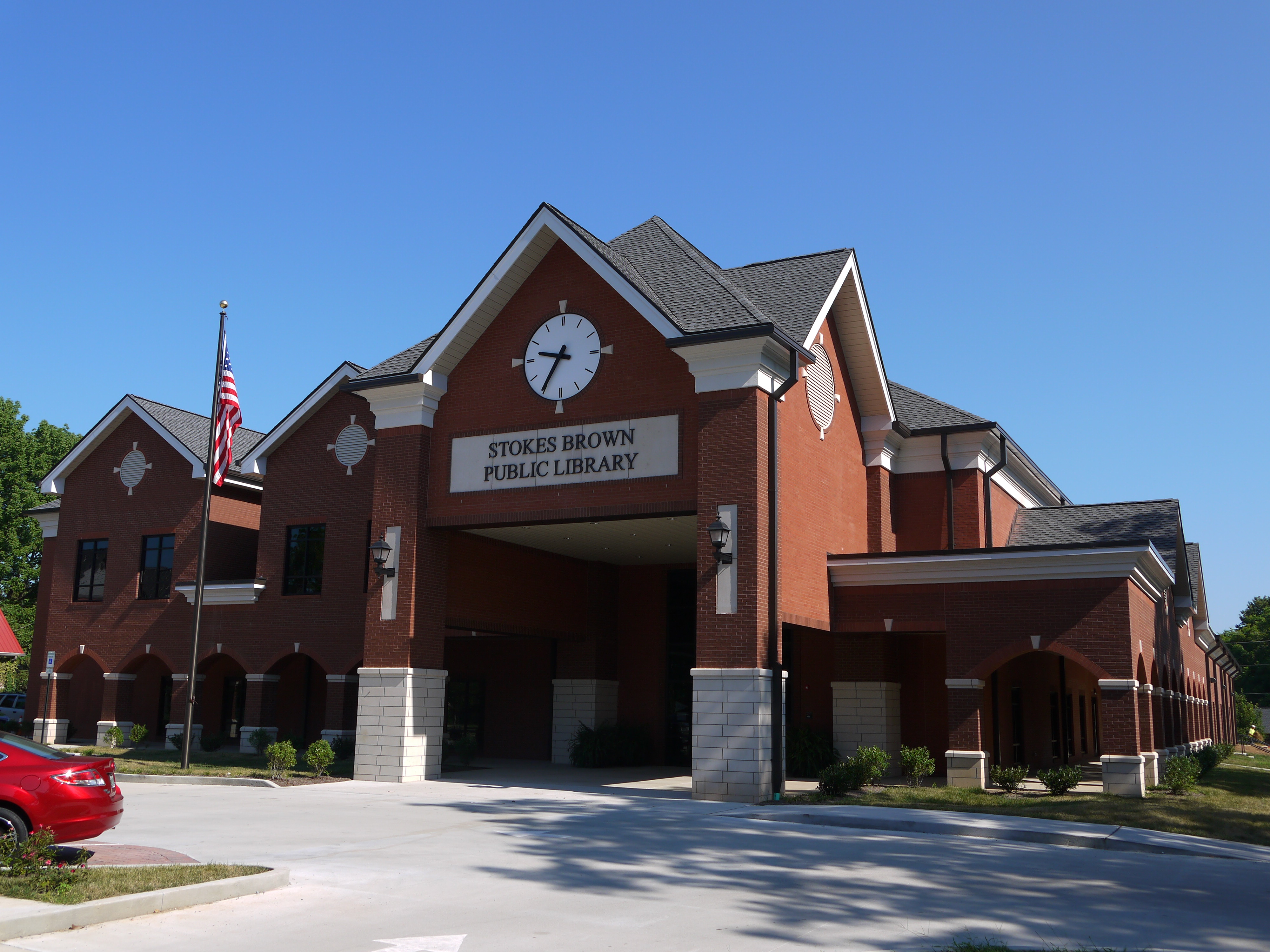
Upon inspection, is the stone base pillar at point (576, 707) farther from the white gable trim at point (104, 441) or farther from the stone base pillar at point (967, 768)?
the white gable trim at point (104, 441)

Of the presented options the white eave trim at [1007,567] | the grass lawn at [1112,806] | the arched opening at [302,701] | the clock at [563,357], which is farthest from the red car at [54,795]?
the arched opening at [302,701]

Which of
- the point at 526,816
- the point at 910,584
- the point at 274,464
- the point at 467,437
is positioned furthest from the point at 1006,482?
the point at 274,464

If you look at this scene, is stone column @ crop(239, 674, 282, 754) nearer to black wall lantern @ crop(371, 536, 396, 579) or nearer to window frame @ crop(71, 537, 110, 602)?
window frame @ crop(71, 537, 110, 602)

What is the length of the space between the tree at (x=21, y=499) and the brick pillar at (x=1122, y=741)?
50290mm

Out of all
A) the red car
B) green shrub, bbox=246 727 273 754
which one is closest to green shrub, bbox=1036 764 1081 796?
the red car

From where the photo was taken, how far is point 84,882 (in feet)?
31.3

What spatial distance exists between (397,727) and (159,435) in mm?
16132

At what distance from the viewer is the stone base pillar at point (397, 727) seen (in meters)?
22.5

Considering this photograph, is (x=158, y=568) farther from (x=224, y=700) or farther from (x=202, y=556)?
(x=202, y=556)

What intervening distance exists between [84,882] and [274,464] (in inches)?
906

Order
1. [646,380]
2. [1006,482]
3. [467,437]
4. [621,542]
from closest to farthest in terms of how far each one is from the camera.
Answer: [646,380] < [467,437] < [621,542] < [1006,482]

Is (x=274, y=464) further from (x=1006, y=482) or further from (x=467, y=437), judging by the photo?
(x=1006, y=482)

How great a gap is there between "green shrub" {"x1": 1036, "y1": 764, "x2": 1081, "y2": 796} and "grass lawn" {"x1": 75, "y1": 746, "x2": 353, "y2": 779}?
46.7 ft

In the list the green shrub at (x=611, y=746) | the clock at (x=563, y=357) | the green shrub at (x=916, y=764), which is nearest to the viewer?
the green shrub at (x=916, y=764)
